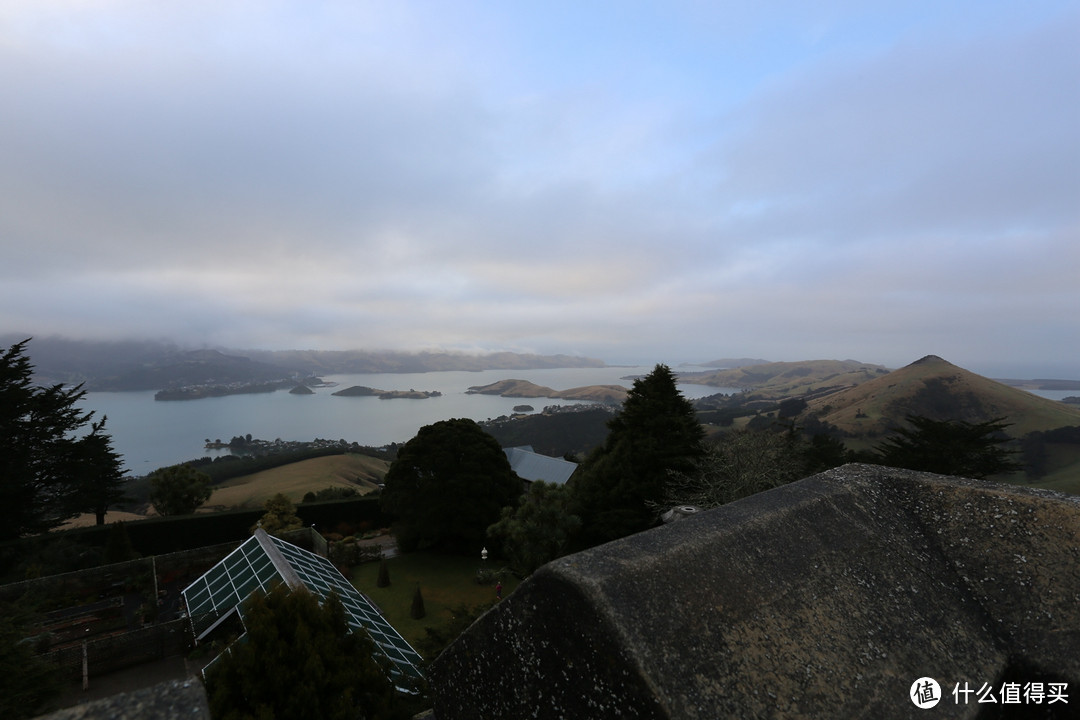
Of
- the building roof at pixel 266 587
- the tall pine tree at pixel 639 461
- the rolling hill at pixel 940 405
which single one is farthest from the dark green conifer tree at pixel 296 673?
the rolling hill at pixel 940 405

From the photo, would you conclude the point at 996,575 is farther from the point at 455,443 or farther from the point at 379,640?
the point at 455,443

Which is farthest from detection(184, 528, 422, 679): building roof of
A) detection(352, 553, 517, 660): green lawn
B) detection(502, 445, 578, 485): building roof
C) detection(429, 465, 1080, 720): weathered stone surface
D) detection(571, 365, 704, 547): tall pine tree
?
detection(502, 445, 578, 485): building roof

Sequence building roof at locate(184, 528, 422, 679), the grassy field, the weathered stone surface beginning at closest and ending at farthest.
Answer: the weathered stone surface < building roof at locate(184, 528, 422, 679) < the grassy field

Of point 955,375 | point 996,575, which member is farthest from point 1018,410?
point 996,575

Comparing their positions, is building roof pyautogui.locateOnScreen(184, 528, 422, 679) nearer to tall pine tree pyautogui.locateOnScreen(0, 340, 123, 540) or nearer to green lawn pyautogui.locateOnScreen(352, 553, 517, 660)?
green lawn pyautogui.locateOnScreen(352, 553, 517, 660)

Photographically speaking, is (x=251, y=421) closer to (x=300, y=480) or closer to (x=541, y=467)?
(x=300, y=480)

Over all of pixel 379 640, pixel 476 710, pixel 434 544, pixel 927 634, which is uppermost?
pixel 927 634

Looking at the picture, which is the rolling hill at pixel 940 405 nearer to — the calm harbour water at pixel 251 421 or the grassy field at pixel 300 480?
the calm harbour water at pixel 251 421
